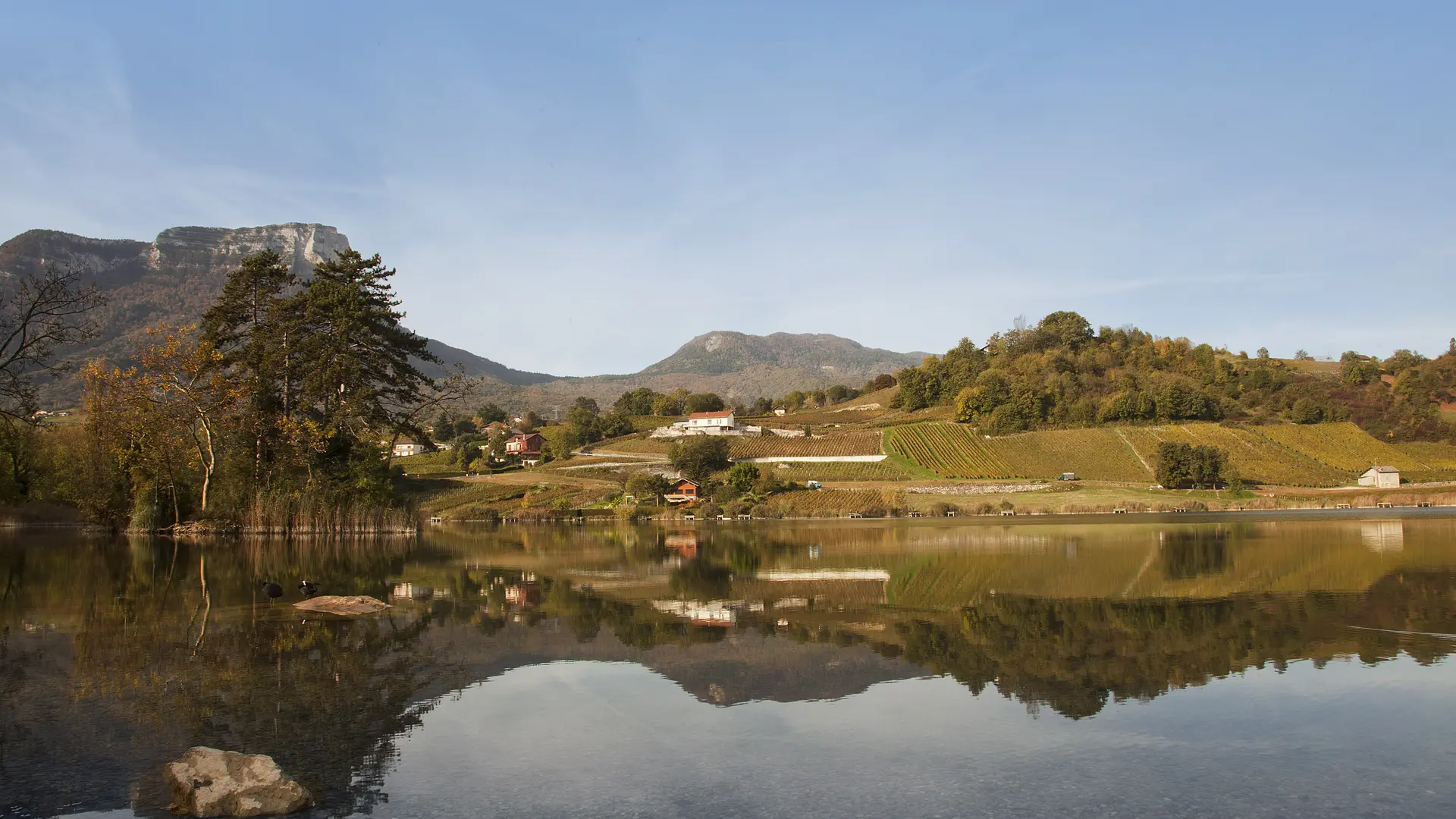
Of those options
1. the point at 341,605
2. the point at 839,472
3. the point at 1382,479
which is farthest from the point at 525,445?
the point at 341,605

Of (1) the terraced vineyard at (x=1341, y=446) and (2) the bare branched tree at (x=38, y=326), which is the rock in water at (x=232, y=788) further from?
(1) the terraced vineyard at (x=1341, y=446)

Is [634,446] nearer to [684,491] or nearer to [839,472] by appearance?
[684,491]

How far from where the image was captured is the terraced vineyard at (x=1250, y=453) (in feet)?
272

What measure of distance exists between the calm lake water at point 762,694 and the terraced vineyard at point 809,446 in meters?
73.4

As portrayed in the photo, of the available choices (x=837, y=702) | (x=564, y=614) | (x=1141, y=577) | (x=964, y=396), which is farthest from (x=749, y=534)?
(x=964, y=396)

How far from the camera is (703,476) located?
84.9 metres

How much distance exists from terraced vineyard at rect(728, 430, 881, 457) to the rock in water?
8994 centimetres

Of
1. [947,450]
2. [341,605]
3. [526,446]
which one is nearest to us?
[341,605]

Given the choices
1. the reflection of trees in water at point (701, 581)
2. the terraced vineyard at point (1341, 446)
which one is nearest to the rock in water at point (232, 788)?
the reflection of trees in water at point (701, 581)

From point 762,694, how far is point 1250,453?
3754 inches

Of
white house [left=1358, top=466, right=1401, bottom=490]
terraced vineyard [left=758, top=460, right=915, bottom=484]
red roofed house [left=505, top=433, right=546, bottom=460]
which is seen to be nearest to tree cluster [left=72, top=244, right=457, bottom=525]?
terraced vineyard [left=758, top=460, right=915, bottom=484]

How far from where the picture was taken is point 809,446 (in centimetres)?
10356

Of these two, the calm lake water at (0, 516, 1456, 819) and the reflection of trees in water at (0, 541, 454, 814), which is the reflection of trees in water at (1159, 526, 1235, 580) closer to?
the calm lake water at (0, 516, 1456, 819)

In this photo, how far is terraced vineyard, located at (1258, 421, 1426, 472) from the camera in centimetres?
8775
